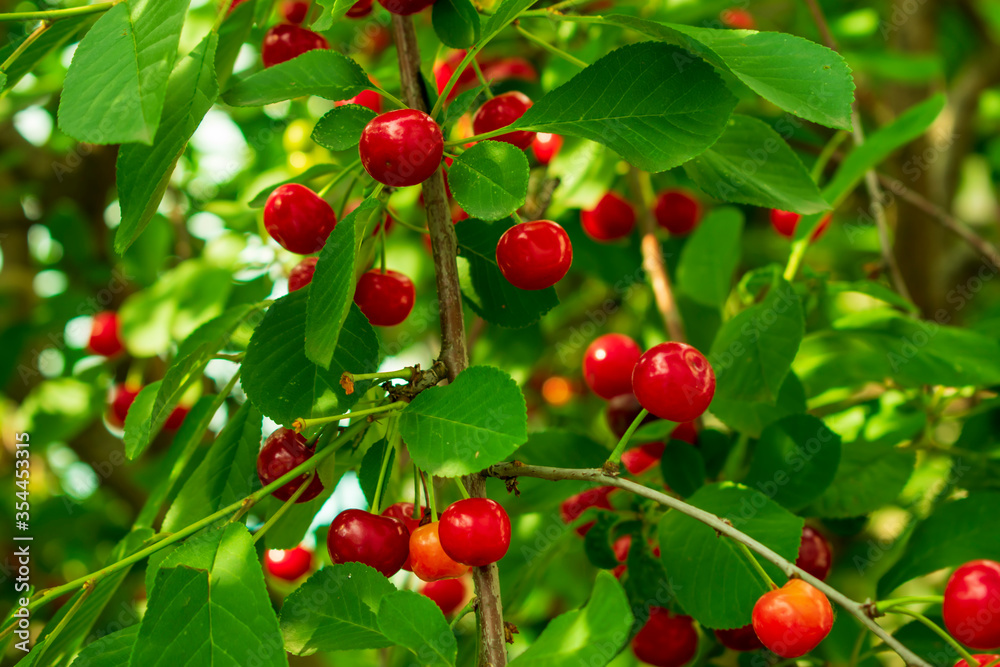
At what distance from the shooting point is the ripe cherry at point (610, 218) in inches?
77.0

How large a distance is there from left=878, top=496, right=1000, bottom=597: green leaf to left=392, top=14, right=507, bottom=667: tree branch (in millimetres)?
729

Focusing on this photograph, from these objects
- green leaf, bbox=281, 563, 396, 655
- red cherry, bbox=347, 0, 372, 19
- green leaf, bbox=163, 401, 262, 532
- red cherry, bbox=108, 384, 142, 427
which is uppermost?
red cherry, bbox=347, 0, 372, 19

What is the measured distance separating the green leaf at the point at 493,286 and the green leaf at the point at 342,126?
0.24 m

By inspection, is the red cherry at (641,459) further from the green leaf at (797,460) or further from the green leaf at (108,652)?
the green leaf at (108,652)

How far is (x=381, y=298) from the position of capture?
1.13 m

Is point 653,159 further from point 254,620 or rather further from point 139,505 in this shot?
point 139,505

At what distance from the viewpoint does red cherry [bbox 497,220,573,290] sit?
981 millimetres

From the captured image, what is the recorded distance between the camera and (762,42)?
0.94m

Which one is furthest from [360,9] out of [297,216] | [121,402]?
[121,402]

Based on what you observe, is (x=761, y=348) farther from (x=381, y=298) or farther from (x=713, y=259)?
(x=381, y=298)

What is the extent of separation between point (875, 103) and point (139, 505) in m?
2.93

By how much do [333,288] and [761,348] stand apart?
665 millimetres

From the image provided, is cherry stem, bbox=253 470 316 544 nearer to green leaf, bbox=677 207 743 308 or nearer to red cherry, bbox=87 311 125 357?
green leaf, bbox=677 207 743 308

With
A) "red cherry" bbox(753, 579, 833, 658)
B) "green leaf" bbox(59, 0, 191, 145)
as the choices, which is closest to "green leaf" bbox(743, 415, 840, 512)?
"red cherry" bbox(753, 579, 833, 658)
